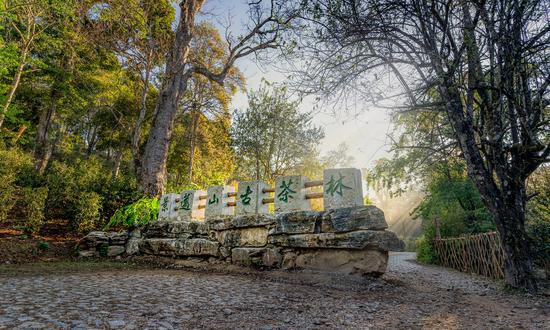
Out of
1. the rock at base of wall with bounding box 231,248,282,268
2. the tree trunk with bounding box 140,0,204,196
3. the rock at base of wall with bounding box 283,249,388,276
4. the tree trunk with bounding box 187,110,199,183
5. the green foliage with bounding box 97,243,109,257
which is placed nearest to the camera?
the rock at base of wall with bounding box 283,249,388,276

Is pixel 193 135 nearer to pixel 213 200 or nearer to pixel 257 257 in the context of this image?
pixel 213 200

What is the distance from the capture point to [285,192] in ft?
18.7

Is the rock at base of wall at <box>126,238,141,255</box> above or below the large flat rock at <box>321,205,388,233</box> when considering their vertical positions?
below

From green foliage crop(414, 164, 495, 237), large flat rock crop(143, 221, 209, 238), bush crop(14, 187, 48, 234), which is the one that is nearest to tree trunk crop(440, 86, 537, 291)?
large flat rock crop(143, 221, 209, 238)

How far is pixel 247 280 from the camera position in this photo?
4699 mm

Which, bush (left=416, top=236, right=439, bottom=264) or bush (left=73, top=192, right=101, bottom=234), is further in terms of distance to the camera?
bush (left=416, top=236, right=439, bottom=264)

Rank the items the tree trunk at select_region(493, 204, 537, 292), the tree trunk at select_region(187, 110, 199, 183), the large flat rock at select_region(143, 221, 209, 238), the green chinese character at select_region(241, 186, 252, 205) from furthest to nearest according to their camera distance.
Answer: the tree trunk at select_region(187, 110, 199, 183), the large flat rock at select_region(143, 221, 209, 238), the green chinese character at select_region(241, 186, 252, 205), the tree trunk at select_region(493, 204, 537, 292)

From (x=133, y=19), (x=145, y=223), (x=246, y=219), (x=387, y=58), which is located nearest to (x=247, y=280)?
(x=246, y=219)

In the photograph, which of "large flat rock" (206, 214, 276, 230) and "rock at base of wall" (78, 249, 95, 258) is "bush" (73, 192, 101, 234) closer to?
A: "rock at base of wall" (78, 249, 95, 258)

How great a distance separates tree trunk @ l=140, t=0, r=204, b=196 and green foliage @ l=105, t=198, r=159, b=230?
56 centimetres

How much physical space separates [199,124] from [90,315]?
15.7 meters

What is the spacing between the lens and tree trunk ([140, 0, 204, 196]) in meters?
8.93

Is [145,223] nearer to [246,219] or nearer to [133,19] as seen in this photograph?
[246,219]

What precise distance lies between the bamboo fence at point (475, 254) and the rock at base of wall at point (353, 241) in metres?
3.83
